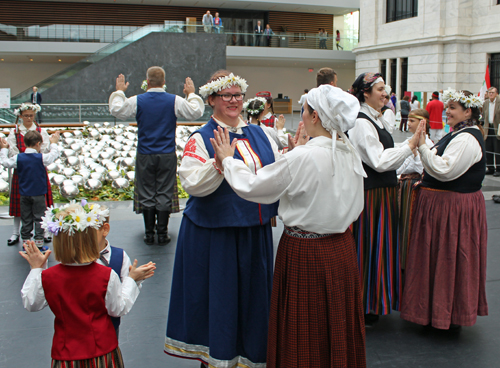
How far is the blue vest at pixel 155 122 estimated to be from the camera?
5172 mm

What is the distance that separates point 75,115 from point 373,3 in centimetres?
1744

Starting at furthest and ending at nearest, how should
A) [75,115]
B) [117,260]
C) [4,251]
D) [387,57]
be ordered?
[387,57] → [75,115] → [4,251] → [117,260]

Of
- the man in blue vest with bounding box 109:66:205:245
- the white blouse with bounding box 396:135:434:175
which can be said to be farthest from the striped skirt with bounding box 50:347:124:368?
the man in blue vest with bounding box 109:66:205:245

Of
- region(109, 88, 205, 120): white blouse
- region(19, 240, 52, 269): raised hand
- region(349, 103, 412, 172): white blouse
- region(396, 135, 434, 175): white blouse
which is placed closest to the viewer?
region(19, 240, 52, 269): raised hand

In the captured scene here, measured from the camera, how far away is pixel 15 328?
138 inches

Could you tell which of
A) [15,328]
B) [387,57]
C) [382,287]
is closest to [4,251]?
[15,328]

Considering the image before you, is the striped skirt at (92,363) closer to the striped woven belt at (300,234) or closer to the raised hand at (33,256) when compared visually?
the raised hand at (33,256)

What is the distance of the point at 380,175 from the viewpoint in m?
3.37

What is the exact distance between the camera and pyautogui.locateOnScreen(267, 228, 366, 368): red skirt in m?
2.37

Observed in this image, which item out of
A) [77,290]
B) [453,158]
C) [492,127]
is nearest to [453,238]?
[453,158]

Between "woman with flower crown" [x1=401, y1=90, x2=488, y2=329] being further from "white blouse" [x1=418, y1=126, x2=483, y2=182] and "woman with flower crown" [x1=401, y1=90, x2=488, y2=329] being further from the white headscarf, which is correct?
the white headscarf

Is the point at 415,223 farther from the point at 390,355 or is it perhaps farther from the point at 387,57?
the point at 387,57

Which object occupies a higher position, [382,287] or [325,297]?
[325,297]

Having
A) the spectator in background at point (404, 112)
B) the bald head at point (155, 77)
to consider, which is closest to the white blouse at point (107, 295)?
the bald head at point (155, 77)
